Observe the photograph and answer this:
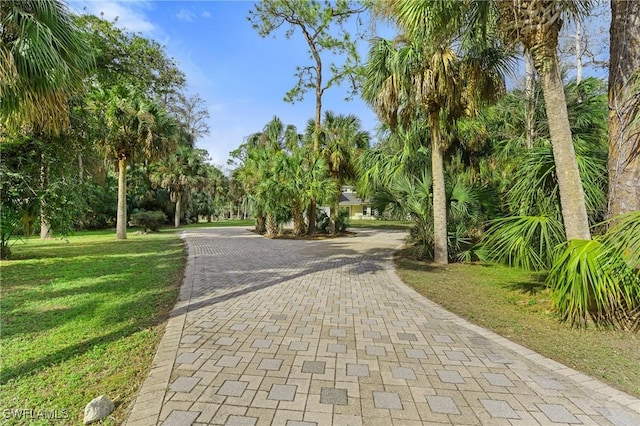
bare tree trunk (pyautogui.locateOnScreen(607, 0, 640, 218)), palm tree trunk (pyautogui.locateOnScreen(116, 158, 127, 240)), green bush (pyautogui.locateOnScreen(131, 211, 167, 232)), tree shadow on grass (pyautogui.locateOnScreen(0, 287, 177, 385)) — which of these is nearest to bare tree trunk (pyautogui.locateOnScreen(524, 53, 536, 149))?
bare tree trunk (pyautogui.locateOnScreen(607, 0, 640, 218))

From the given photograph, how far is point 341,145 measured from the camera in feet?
57.4

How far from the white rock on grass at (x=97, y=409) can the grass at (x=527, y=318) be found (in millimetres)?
4260

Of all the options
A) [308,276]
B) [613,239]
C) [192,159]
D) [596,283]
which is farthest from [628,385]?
[192,159]

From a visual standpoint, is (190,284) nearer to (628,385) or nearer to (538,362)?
(538,362)

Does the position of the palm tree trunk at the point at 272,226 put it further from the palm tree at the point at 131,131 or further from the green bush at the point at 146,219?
the green bush at the point at 146,219

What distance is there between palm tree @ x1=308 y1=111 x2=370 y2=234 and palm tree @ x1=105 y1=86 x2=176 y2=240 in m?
8.89

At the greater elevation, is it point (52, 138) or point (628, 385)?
point (52, 138)

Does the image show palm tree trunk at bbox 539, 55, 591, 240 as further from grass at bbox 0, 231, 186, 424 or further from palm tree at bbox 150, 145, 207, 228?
palm tree at bbox 150, 145, 207, 228

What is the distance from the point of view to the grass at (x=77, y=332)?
249 centimetres

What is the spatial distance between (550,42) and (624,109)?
139cm

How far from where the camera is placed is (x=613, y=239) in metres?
3.65

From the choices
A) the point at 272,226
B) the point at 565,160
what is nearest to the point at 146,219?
the point at 272,226

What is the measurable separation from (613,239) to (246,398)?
15.0ft

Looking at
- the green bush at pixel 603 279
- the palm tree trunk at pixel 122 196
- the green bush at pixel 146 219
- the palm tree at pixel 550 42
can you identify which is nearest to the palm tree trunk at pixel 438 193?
the palm tree at pixel 550 42
